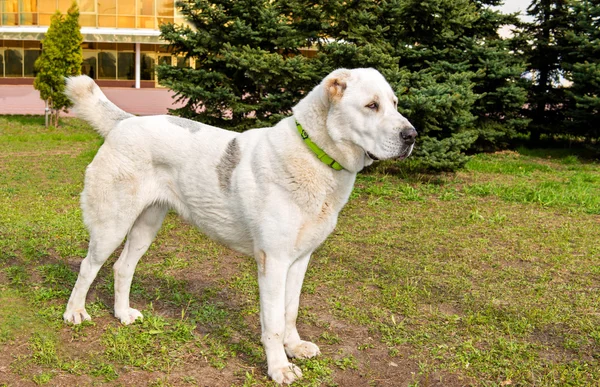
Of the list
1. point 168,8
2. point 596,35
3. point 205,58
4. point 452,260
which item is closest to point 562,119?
point 596,35

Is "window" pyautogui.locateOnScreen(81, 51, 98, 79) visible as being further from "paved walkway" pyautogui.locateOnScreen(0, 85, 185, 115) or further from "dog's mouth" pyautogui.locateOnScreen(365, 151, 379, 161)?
"dog's mouth" pyautogui.locateOnScreen(365, 151, 379, 161)

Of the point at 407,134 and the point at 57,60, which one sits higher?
the point at 57,60

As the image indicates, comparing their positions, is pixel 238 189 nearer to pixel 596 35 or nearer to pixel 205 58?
pixel 205 58

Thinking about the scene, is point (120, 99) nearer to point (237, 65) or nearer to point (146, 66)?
point (146, 66)

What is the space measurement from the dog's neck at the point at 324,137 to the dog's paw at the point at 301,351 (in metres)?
1.25

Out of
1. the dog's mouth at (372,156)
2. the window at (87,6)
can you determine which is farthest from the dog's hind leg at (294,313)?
the window at (87,6)

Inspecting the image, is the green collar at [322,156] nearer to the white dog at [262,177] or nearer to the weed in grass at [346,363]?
the white dog at [262,177]

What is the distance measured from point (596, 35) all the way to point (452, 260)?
10.2m

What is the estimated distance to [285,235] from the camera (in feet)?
11.7

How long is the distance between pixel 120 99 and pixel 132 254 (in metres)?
22.1

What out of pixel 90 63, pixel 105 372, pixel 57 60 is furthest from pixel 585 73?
pixel 90 63

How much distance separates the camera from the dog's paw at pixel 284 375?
3651 mm

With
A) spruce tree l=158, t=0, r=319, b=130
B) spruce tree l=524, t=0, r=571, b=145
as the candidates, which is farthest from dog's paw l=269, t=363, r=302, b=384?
spruce tree l=524, t=0, r=571, b=145

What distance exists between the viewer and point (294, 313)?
3957 mm
